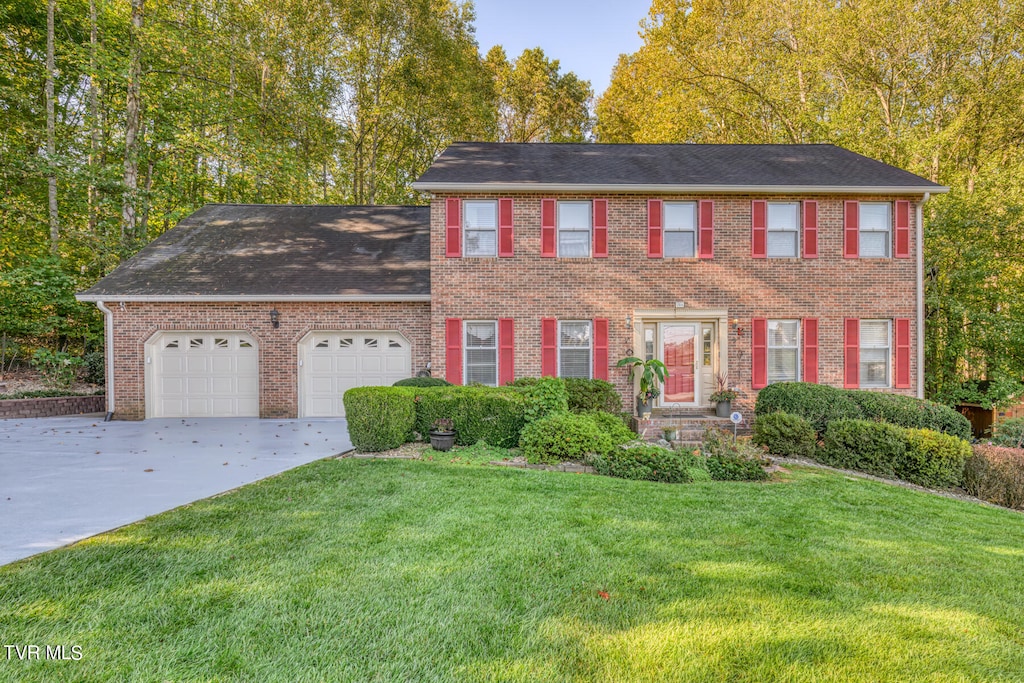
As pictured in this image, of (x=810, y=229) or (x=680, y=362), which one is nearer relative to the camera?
(x=810, y=229)

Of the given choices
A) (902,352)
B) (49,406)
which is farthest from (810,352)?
(49,406)

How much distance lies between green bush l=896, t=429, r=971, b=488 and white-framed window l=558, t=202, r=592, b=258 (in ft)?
22.3

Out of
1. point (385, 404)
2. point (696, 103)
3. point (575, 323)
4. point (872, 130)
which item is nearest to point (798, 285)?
point (575, 323)

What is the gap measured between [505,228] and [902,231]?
30.2 ft

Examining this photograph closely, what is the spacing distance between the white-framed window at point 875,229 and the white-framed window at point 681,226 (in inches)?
153

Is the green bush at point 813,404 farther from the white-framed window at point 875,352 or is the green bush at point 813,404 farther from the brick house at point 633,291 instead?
the white-framed window at point 875,352

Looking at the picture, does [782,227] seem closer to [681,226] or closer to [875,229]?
[875,229]

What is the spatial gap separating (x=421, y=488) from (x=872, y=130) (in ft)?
58.7

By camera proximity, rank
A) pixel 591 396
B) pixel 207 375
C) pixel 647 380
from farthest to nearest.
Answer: pixel 207 375 → pixel 647 380 → pixel 591 396

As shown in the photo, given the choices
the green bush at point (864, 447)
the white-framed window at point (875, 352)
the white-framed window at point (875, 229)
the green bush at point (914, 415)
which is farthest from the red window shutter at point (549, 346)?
the white-framed window at point (875, 229)

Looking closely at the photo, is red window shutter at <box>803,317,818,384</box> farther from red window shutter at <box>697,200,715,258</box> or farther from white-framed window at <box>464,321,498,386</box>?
white-framed window at <box>464,321,498,386</box>

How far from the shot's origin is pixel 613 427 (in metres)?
7.77

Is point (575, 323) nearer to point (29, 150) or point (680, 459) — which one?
point (680, 459)

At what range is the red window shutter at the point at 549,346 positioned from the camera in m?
10.3
